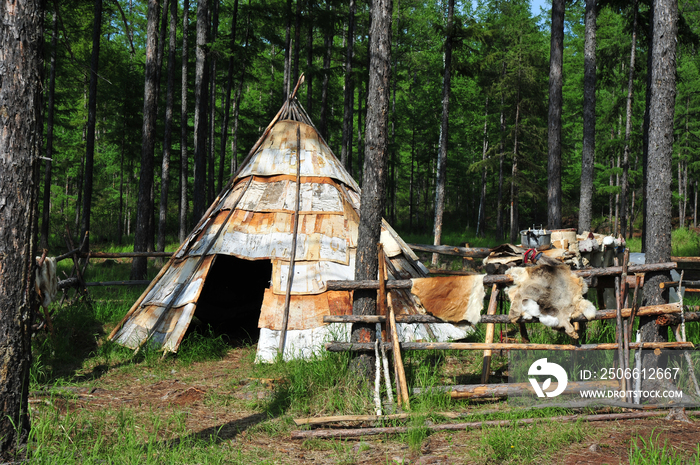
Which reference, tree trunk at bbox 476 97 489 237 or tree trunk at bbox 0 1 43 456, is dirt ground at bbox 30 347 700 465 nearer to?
tree trunk at bbox 0 1 43 456

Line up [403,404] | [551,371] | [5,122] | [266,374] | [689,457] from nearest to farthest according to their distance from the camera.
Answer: [5,122] < [689,457] < [403,404] < [551,371] < [266,374]

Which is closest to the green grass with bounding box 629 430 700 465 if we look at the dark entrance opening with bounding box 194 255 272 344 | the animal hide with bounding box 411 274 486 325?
the animal hide with bounding box 411 274 486 325

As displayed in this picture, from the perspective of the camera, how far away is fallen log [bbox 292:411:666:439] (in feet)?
14.3

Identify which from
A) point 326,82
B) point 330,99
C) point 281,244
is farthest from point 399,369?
point 330,99

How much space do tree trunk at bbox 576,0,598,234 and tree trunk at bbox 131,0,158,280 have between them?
10668 millimetres

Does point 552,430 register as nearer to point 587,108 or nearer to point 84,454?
point 84,454

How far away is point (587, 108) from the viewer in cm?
1170

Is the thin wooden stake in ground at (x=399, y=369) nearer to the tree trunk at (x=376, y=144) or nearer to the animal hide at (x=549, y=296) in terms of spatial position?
the tree trunk at (x=376, y=144)

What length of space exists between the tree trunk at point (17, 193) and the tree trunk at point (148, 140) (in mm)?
8878

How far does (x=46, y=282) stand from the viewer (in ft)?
22.5

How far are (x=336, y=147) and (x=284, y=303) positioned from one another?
97.2ft

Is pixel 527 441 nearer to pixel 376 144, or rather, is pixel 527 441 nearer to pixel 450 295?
pixel 450 295

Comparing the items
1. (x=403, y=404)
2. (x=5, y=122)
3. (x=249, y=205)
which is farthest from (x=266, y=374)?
(x=5, y=122)

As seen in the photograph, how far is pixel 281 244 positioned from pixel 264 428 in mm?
3484
